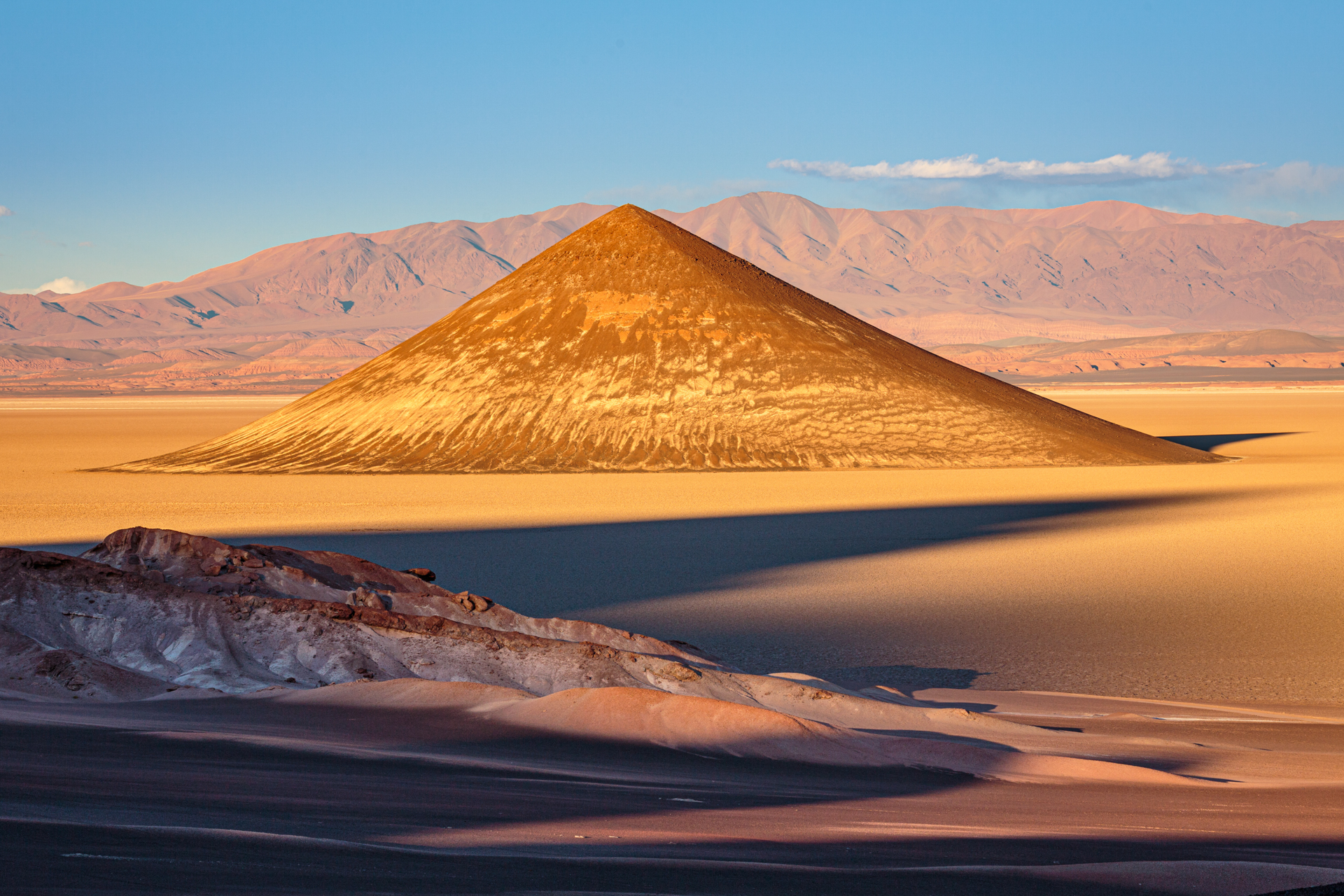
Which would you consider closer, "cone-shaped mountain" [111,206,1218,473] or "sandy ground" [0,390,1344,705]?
"sandy ground" [0,390,1344,705]

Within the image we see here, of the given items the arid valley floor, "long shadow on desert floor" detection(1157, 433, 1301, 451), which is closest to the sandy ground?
the arid valley floor

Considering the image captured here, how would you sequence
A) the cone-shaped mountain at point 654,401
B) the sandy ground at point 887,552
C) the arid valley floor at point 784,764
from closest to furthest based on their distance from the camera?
the arid valley floor at point 784,764, the sandy ground at point 887,552, the cone-shaped mountain at point 654,401

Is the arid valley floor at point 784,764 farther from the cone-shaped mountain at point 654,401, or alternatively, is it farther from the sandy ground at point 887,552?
the cone-shaped mountain at point 654,401

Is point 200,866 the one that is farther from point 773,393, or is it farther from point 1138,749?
point 773,393

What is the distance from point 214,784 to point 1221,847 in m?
3.61

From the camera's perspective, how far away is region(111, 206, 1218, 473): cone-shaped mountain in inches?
1483

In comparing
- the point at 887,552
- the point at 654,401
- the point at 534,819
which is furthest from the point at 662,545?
the point at 654,401

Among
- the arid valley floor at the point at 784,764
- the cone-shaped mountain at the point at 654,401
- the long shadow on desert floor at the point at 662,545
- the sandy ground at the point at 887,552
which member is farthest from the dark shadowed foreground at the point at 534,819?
the cone-shaped mountain at the point at 654,401

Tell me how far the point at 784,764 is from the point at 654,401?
33.6 metres

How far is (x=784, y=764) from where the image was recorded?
601 centimetres

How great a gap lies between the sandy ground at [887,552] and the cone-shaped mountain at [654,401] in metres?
2.35

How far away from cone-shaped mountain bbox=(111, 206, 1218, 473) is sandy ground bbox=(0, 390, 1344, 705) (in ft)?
7.71

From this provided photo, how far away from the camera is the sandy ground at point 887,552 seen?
422 inches

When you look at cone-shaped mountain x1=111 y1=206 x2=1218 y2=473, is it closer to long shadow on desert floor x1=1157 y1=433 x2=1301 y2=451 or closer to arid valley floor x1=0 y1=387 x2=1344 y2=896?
long shadow on desert floor x1=1157 y1=433 x2=1301 y2=451
